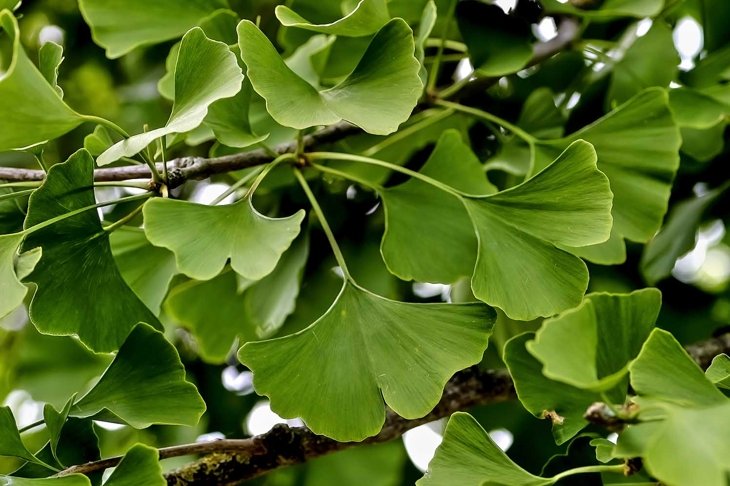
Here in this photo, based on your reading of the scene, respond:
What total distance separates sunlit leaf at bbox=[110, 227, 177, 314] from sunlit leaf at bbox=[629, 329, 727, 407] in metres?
0.41

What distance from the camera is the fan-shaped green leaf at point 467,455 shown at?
48cm

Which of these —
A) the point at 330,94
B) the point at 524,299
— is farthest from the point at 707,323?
the point at 330,94

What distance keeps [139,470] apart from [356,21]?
0.32 metres

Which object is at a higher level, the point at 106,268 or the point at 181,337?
the point at 106,268

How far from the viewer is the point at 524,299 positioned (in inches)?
20.9

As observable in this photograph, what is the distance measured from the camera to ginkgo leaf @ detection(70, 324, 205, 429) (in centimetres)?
53

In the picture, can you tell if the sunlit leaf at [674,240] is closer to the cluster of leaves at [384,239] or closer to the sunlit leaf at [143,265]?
the cluster of leaves at [384,239]

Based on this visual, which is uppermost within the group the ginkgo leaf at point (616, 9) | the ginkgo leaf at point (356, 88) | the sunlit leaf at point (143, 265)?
the ginkgo leaf at point (356, 88)

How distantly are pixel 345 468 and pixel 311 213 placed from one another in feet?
1.09

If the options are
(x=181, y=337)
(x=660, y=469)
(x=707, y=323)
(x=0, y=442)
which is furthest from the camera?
(x=181, y=337)

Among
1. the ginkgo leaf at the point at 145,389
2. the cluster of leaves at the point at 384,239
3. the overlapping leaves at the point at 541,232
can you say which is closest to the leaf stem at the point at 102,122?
the cluster of leaves at the point at 384,239

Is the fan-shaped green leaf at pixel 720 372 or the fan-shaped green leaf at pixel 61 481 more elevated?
the fan-shaped green leaf at pixel 720 372

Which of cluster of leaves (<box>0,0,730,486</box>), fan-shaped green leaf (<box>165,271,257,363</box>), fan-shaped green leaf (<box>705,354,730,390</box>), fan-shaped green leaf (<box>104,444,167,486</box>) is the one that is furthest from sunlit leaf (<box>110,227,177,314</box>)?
fan-shaped green leaf (<box>705,354,730,390</box>)

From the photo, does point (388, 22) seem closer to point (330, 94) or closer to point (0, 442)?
point (330, 94)
